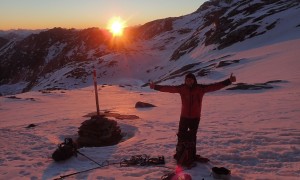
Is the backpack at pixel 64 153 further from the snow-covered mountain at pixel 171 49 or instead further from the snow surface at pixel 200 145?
the snow-covered mountain at pixel 171 49

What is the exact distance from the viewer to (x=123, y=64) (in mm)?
95938

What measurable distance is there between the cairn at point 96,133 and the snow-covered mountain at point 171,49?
87.1 feet

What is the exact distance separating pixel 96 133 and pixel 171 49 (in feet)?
329

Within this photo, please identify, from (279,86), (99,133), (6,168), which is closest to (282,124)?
(99,133)

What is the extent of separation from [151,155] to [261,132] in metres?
3.98

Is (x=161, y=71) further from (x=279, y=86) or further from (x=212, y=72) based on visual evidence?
(x=279, y=86)

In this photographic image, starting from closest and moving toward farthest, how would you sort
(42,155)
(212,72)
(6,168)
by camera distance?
(6,168) < (42,155) < (212,72)

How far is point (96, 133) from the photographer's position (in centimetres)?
1391

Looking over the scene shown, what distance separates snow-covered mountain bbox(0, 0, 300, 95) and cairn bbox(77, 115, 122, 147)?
26.6 metres

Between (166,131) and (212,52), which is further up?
(212,52)

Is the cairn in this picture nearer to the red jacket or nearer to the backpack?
the backpack

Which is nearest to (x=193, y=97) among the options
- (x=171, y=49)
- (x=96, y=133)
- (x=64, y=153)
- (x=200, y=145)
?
(x=200, y=145)

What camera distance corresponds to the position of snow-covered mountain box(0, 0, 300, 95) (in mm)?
54469

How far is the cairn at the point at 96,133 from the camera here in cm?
1382
